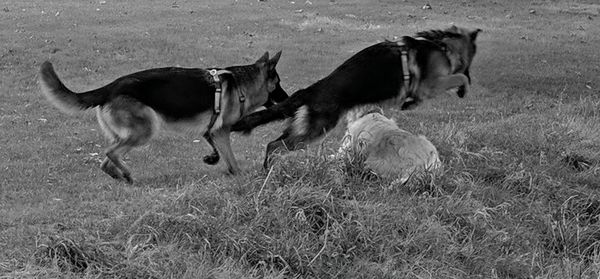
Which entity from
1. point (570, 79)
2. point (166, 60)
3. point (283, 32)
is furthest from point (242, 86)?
point (283, 32)

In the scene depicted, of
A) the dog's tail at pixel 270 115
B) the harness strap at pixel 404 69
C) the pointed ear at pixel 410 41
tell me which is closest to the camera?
the dog's tail at pixel 270 115

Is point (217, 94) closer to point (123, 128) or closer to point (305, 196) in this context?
point (123, 128)

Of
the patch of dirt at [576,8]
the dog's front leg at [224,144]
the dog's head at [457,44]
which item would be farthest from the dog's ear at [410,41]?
the patch of dirt at [576,8]

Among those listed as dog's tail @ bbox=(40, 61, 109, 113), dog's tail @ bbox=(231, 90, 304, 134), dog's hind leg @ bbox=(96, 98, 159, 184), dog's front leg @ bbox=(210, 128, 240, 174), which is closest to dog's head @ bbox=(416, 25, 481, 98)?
dog's tail @ bbox=(231, 90, 304, 134)

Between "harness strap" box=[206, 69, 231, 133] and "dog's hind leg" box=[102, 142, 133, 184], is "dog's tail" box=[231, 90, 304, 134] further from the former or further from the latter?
"dog's hind leg" box=[102, 142, 133, 184]

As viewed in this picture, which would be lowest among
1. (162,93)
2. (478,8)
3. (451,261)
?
(478,8)

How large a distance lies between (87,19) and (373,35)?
6.07 metres

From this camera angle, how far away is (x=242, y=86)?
282 inches

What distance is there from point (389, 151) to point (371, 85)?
3.76ft

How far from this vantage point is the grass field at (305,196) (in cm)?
413

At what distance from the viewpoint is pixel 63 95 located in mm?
6512

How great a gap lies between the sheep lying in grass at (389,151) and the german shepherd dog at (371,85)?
469 mm

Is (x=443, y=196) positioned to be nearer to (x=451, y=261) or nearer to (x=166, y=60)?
(x=451, y=261)

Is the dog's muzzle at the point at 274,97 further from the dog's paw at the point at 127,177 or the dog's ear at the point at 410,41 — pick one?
the dog's paw at the point at 127,177
